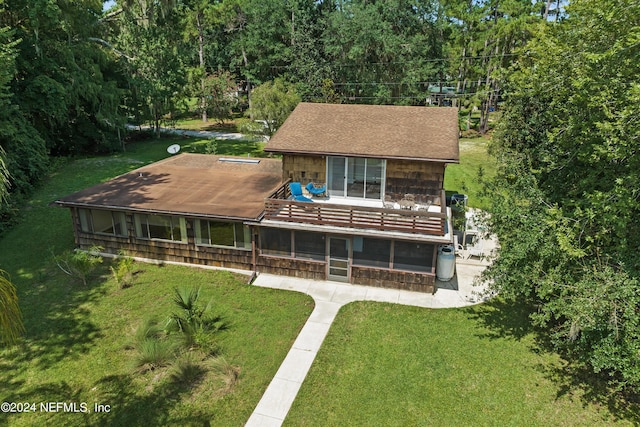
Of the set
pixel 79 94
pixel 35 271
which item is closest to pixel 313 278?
pixel 35 271

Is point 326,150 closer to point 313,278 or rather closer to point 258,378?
point 313,278

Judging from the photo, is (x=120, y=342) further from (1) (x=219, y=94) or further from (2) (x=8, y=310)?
(1) (x=219, y=94)

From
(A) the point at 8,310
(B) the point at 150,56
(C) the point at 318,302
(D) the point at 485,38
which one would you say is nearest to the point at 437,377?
(C) the point at 318,302

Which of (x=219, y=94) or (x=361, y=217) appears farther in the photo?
(x=219, y=94)

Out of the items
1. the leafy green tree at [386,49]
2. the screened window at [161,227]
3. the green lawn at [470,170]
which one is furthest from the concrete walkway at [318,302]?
the leafy green tree at [386,49]

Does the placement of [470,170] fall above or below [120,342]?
above

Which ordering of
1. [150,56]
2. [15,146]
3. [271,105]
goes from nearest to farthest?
[15,146] → [271,105] → [150,56]

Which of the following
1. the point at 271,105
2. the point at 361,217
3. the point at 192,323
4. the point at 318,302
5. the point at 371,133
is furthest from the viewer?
the point at 271,105

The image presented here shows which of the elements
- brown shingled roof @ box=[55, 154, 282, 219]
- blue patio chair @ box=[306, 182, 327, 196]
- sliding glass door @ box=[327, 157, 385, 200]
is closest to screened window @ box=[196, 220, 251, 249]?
brown shingled roof @ box=[55, 154, 282, 219]
